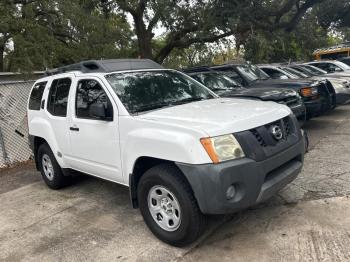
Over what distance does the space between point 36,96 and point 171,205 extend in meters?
3.64

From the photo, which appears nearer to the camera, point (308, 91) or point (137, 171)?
point (137, 171)

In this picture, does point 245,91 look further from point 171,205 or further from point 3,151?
point 3,151

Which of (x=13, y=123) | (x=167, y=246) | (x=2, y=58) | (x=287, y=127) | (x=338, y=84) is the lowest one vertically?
(x=167, y=246)

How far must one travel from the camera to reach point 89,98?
5.02 metres

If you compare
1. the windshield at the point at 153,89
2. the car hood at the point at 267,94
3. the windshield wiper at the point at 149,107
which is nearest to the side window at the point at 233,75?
the car hood at the point at 267,94

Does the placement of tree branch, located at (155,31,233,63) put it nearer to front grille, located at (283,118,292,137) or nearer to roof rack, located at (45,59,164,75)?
roof rack, located at (45,59,164,75)

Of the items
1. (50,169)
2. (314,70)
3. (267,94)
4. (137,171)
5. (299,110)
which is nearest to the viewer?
(137,171)

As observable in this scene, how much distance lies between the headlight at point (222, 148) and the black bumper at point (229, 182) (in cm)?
6

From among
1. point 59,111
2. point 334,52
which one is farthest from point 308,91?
point 334,52

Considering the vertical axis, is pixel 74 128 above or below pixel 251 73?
below

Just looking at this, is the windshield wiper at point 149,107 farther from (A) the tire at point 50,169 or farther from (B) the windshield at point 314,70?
(B) the windshield at point 314,70

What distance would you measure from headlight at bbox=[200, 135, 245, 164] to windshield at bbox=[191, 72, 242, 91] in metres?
4.86

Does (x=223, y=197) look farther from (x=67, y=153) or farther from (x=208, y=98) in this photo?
(x=67, y=153)

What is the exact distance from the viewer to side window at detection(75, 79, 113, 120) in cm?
456
